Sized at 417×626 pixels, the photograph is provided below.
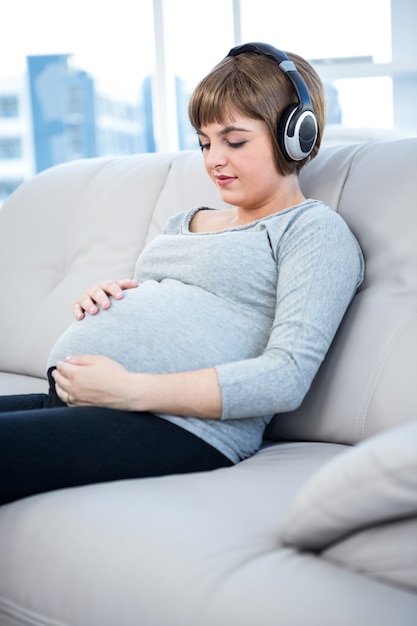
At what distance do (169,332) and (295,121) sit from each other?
430 millimetres

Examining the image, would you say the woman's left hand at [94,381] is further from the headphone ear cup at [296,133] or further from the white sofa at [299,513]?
the headphone ear cup at [296,133]

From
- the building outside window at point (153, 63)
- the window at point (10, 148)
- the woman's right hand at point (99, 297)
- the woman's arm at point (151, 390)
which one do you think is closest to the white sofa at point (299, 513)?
the woman's arm at point (151, 390)

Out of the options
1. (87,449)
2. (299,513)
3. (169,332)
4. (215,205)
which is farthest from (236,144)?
(299,513)

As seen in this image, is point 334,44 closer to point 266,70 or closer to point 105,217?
point 105,217

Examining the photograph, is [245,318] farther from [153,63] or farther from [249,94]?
[153,63]

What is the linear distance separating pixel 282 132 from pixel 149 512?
730 mm

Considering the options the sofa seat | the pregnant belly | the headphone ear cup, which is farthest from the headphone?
the sofa seat

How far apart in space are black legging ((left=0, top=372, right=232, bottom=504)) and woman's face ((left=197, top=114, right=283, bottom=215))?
0.48 meters

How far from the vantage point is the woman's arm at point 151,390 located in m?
1.27

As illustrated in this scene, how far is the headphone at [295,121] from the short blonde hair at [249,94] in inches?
0.7

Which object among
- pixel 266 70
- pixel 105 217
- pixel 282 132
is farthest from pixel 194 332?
pixel 105 217

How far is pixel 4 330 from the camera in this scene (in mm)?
2035

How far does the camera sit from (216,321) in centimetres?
139

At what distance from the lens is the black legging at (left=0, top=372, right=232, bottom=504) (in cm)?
115
